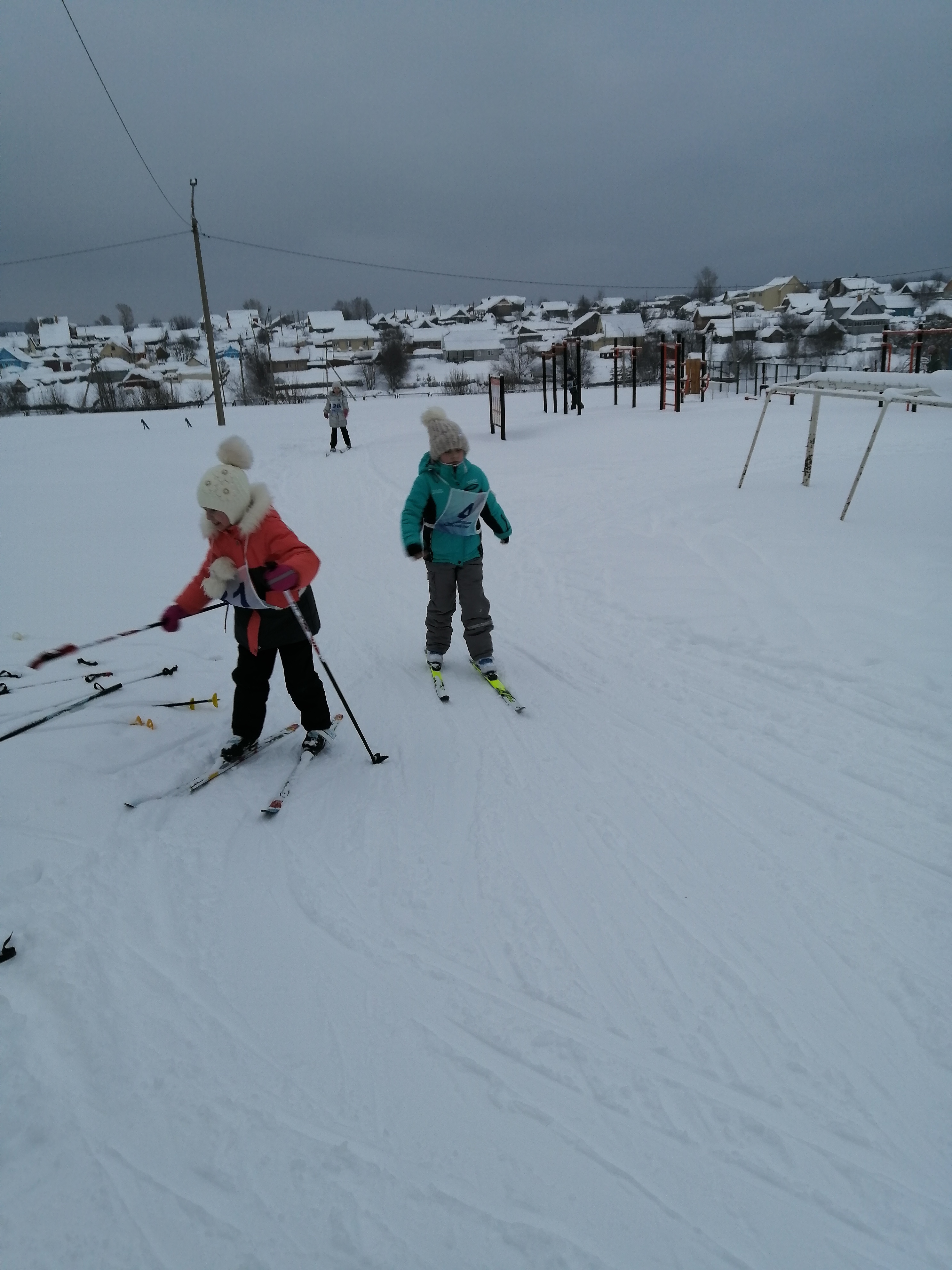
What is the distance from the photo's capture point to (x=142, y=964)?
262cm

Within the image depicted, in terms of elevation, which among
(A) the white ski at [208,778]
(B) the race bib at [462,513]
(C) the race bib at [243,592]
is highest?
(B) the race bib at [462,513]

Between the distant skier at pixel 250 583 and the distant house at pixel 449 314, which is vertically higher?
the distant house at pixel 449 314

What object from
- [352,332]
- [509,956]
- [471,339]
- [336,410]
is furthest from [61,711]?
[352,332]

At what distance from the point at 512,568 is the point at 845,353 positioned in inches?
1958

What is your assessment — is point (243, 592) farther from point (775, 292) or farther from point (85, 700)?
point (775, 292)

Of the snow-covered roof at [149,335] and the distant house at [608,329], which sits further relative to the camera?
the snow-covered roof at [149,335]

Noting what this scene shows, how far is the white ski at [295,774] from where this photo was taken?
141 inches

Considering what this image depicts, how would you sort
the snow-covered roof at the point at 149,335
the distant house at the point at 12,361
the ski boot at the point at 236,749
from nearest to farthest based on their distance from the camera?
1. the ski boot at the point at 236,749
2. the distant house at the point at 12,361
3. the snow-covered roof at the point at 149,335

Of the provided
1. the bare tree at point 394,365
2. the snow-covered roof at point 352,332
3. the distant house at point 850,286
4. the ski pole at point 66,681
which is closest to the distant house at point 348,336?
the snow-covered roof at point 352,332

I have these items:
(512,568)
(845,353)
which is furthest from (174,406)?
(845,353)

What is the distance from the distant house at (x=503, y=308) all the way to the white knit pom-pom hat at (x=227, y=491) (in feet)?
429

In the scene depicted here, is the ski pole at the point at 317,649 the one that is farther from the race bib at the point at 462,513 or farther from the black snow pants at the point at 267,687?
the race bib at the point at 462,513

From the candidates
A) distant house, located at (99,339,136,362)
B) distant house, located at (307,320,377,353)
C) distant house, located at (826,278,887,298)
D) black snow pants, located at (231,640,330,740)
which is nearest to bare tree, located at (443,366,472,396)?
black snow pants, located at (231,640,330,740)

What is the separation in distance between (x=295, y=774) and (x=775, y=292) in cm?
11027
